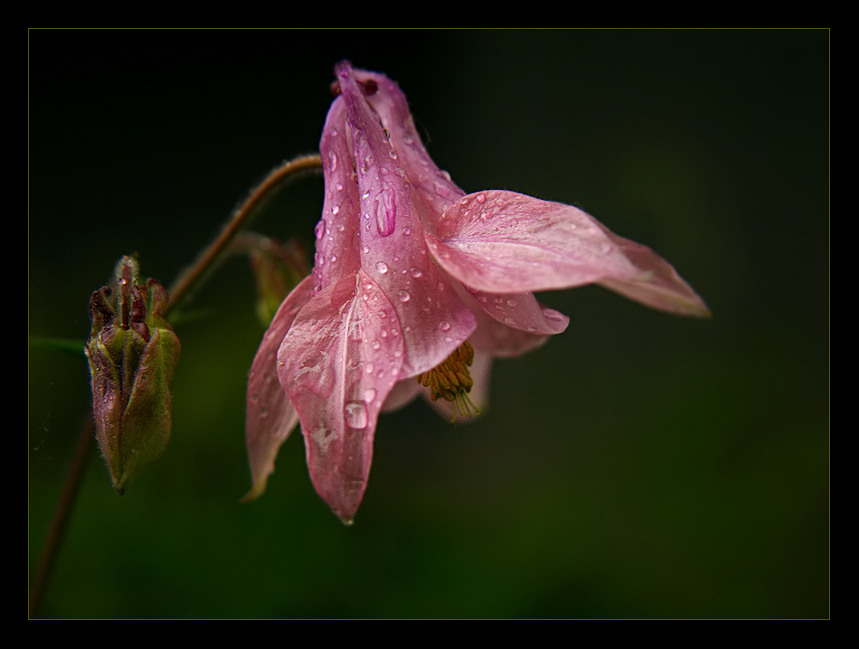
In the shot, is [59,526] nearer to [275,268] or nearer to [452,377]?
[275,268]

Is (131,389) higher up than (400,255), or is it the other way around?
(400,255)

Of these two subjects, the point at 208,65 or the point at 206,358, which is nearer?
the point at 206,358

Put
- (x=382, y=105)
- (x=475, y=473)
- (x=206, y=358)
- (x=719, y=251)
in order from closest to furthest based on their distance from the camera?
(x=382, y=105)
(x=206, y=358)
(x=719, y=251)
(x=475, y=473)

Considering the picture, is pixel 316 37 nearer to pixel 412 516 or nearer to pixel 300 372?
pixel 412 516

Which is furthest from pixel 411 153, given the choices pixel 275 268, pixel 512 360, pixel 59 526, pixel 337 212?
pixel 512 360

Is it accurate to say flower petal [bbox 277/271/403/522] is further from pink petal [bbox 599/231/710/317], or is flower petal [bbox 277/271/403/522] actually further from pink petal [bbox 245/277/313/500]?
pink petal [bbox 599/231/710/317]

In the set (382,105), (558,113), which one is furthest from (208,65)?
(382,105)
